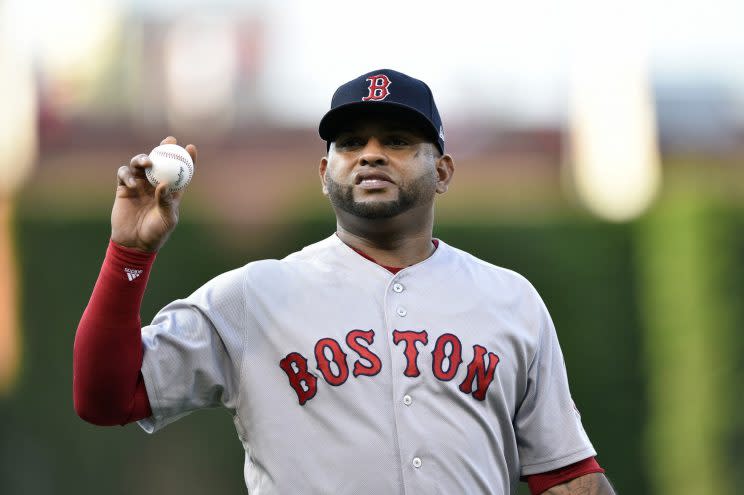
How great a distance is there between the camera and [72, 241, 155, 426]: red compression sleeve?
108 inches

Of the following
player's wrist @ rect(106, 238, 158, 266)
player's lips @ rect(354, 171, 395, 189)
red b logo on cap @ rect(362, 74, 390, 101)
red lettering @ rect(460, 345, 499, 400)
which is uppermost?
red b logo on cap @ rect(362, 74, 390, 101)

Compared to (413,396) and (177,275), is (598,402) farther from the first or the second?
(413,396)

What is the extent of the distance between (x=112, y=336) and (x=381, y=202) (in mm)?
755

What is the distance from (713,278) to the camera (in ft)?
31.3

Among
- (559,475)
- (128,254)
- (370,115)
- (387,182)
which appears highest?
(370,115)

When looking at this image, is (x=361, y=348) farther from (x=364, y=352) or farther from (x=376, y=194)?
(x=376, y=194)

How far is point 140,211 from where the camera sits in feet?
9.23

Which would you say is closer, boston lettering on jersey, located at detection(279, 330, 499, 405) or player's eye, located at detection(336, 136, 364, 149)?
boston lettering on jersey, located at detection(279, 330, 499, 405)

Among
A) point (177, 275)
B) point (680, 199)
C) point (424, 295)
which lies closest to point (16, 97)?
point (177, 275)

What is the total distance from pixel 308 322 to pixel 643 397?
6.81 metres

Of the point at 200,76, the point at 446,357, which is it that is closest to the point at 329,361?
the point at 446,357

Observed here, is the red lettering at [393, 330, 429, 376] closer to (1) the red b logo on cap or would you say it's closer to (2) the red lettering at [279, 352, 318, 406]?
(2) the red lettering at [279, 352, 318, 406]

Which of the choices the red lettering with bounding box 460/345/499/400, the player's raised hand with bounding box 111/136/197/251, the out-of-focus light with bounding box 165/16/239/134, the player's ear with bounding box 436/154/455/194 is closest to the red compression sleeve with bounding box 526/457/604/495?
the red lettering with bounding box 460/345/499/400

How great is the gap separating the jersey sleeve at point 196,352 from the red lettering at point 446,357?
469mm
